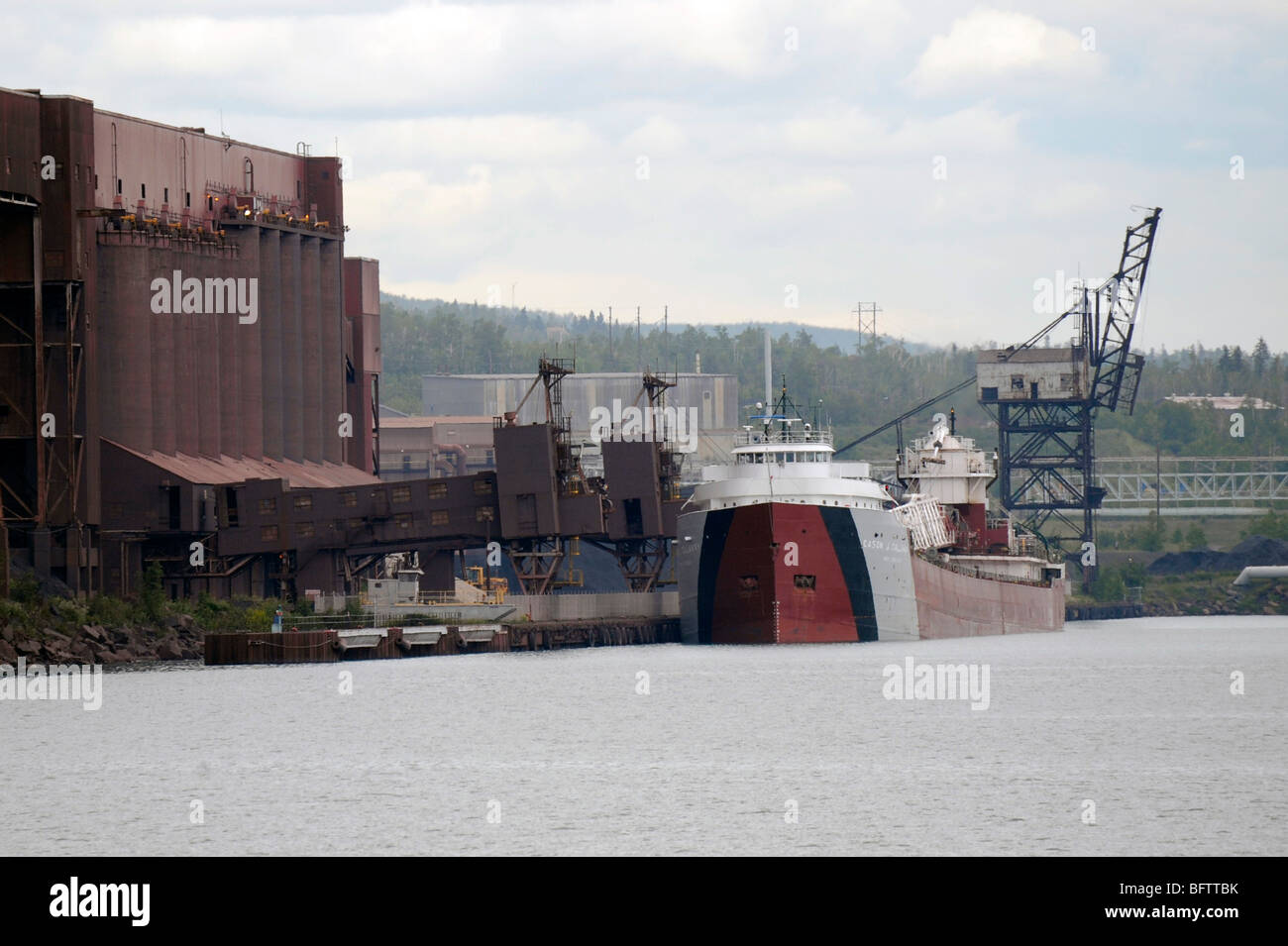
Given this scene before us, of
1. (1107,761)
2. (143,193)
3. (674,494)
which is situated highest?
(143,193)

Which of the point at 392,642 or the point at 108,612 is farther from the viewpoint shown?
the point at 108,612

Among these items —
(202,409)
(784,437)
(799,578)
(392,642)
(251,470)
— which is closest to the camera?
(392,642)

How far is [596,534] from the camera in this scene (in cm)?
11275

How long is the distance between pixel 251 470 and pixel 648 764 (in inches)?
2765

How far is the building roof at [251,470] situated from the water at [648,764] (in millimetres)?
24770

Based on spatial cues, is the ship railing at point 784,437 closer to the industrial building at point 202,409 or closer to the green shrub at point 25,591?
the industrial building at point 202,409

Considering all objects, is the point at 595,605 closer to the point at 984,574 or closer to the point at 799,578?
the point at 984,574

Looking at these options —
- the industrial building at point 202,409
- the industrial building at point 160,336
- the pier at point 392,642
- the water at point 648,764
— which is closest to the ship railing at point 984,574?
the industrial building at point 202,409

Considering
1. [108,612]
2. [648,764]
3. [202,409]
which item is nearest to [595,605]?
[202,409]

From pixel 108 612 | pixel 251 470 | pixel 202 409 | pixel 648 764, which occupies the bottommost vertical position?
pixel 648 764

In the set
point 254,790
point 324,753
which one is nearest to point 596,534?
point 324,753

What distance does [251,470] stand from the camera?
4707 inches
